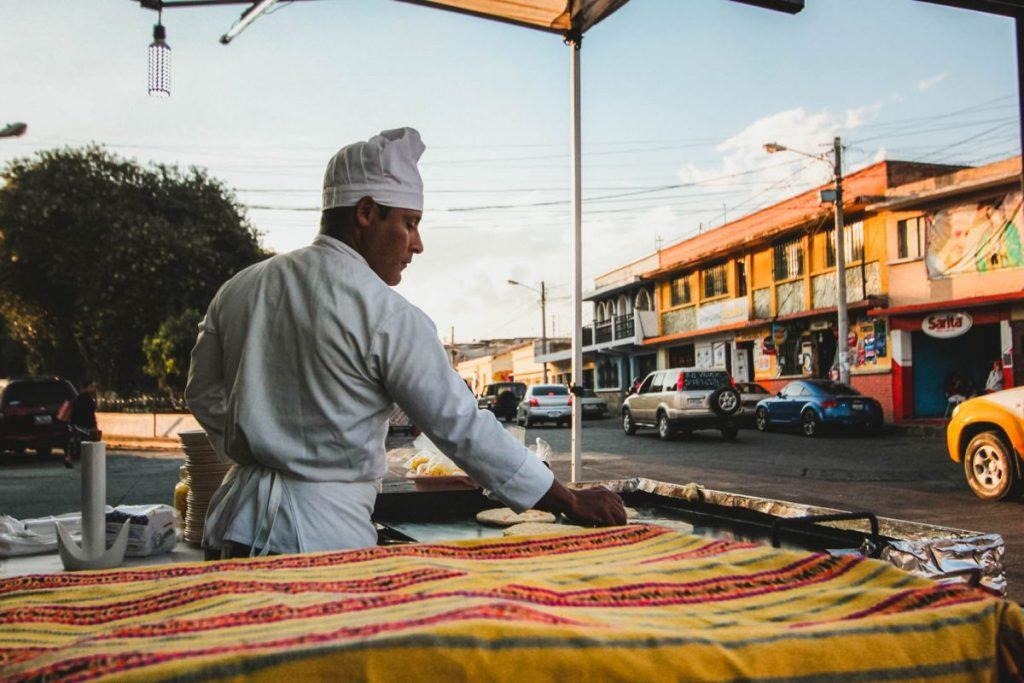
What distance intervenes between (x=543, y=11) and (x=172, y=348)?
65.5ft

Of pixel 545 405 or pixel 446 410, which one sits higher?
pixel 446 410

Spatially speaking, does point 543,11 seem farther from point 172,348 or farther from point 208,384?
point 172,348

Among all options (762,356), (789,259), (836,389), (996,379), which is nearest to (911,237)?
(996,379)

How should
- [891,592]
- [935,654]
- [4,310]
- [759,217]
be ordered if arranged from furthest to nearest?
[759,217]
[4,310]
[891,592]
[935,654]

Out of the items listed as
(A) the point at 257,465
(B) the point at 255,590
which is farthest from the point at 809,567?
(A) the point at 257,465

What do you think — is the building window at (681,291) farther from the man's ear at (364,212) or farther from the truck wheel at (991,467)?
the man's ear at (364,212)

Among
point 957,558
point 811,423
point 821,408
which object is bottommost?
point 811,423

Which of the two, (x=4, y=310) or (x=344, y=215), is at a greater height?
(x=4, y=310)

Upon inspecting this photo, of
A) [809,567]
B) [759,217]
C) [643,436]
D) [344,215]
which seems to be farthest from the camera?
[759,217]

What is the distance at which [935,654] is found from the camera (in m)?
1.00

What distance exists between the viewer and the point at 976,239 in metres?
20.6

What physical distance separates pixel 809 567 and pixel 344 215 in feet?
4.17

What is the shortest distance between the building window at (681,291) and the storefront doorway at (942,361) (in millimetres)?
12842

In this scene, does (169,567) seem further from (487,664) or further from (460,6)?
(460,6)
